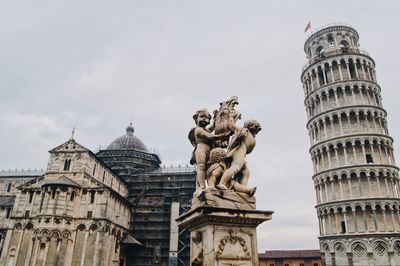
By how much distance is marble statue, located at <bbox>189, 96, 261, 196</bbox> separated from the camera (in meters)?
5.48

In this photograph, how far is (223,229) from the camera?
485 centimetres

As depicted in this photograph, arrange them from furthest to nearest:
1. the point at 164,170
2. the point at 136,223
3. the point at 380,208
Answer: the point at 164,170 → the point at 136,223 → the point at 380,208

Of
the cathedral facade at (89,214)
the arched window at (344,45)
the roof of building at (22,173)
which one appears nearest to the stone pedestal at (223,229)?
the cathedral facade at (89,214)

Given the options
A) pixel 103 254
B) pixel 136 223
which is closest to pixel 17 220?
pixel 103 254

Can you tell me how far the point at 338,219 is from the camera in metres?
37.5

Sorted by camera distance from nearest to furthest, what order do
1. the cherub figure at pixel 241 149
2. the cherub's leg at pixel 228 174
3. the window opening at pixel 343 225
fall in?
1. the cherub's leg at pixel 228 174
2. the cherub figure at pixel 241 149
3. the window opening at pixel 343 225

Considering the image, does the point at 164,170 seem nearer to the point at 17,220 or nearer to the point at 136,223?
the point at 136,223

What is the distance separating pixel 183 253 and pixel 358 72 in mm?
35626

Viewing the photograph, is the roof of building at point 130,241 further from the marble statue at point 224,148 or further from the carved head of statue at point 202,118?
the carved head of statue at point 202,118

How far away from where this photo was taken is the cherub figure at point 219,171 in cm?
544

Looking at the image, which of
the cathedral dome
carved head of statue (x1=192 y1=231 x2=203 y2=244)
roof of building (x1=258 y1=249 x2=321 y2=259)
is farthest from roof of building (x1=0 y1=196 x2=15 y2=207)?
carved head of statue (x1=192 y1=231 x2=203 y2=244)

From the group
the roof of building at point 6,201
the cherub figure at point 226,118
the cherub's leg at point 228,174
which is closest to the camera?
the cherub's leg at point 228,174

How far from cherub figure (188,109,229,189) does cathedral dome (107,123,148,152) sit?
57999 millimetres

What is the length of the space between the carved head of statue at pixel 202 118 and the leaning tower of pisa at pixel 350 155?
35.9 m
